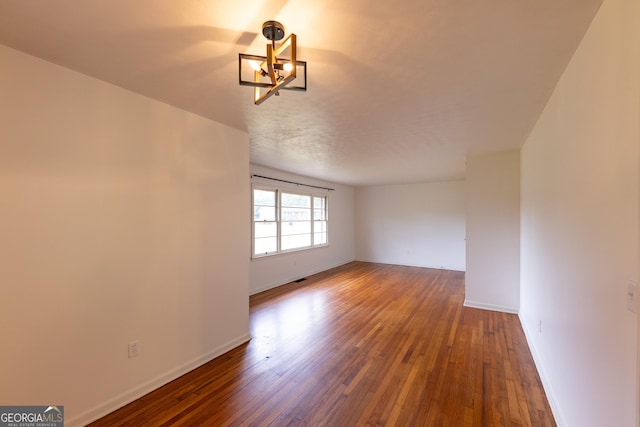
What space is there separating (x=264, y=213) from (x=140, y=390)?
3575 mm

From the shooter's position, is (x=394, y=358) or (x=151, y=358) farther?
(x=394, y=358)

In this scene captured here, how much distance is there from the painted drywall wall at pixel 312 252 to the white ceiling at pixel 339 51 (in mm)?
1863

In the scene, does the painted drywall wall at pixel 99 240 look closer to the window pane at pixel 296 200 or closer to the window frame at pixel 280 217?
the window frame at pixel 280 217

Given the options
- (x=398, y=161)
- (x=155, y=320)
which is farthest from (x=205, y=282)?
(x=398, y=161)

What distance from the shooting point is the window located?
17.5 feet

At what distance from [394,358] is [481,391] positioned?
77cm

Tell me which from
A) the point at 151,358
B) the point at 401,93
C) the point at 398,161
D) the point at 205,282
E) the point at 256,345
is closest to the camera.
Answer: the point at 401,93

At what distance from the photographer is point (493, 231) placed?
13.3 ft

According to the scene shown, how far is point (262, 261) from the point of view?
5.29 metres

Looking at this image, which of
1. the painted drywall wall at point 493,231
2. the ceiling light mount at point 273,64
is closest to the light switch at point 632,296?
the ceiling light mount at point 273,64

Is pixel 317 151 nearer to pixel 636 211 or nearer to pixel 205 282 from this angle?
pixel 205 282

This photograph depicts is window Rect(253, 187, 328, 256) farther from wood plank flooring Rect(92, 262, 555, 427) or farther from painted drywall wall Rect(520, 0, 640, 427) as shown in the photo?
painted drywall wall Rect(520, 0, 640, 427)

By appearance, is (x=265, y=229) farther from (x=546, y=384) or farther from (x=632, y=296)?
(x=632, y=296)

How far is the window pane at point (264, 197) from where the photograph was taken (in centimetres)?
523
